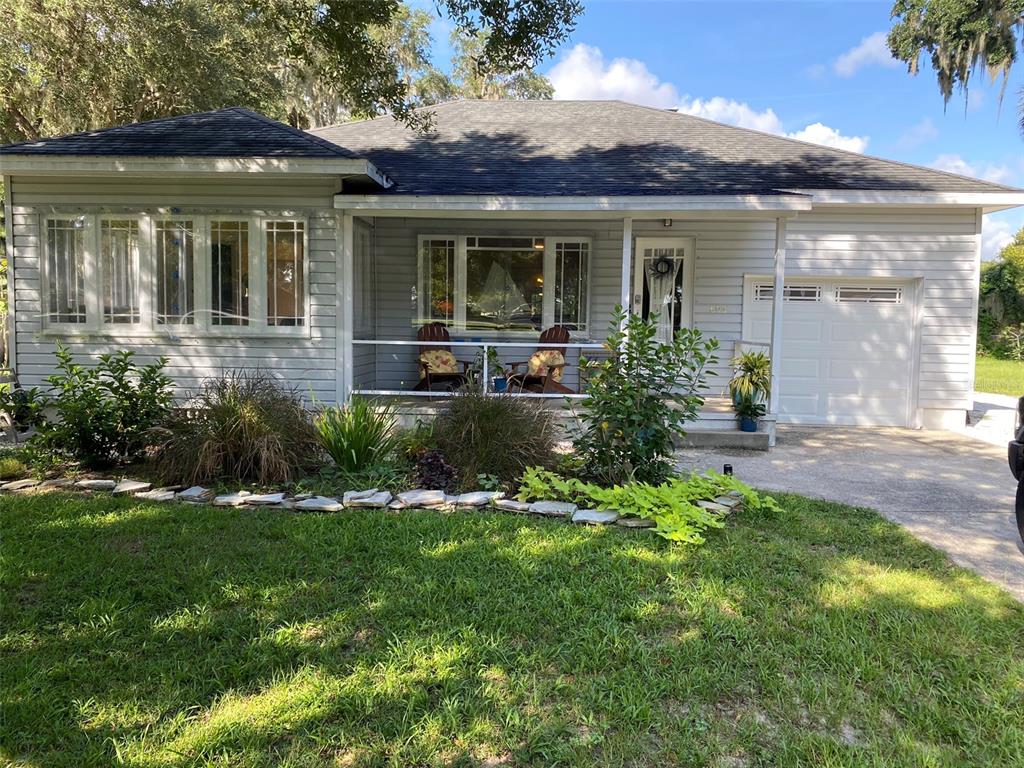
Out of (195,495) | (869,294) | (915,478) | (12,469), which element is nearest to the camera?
(195,495)

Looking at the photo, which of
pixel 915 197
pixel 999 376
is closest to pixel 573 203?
pixel 915 197

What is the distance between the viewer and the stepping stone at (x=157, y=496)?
5000 millimetres

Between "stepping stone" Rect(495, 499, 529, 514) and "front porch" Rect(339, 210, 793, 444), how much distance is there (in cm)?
478

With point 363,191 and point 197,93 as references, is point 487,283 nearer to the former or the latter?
point 363,191

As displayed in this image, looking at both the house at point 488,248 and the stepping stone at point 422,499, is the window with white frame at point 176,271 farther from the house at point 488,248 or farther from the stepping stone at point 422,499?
the stepping stone at point 422,499

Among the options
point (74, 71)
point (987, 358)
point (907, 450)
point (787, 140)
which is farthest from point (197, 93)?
point (987, 358)

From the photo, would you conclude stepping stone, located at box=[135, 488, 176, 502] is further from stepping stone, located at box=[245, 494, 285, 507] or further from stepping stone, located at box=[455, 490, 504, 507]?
stepping stone, located at box=[455, 490, 504, 507]

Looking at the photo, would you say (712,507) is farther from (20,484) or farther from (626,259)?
(20,484)

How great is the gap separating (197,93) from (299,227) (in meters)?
8.07

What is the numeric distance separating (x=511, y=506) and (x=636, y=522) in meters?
0.95

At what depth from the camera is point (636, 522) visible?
4453 millimetres

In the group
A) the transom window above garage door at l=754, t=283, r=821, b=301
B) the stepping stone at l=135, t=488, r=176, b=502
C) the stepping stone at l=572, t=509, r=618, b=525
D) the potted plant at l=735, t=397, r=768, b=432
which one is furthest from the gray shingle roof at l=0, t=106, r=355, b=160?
the transom window above garage door at l=754, t=283, r=821, b=301

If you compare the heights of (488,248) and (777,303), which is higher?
(488,248)

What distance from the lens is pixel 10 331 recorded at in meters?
7.93
